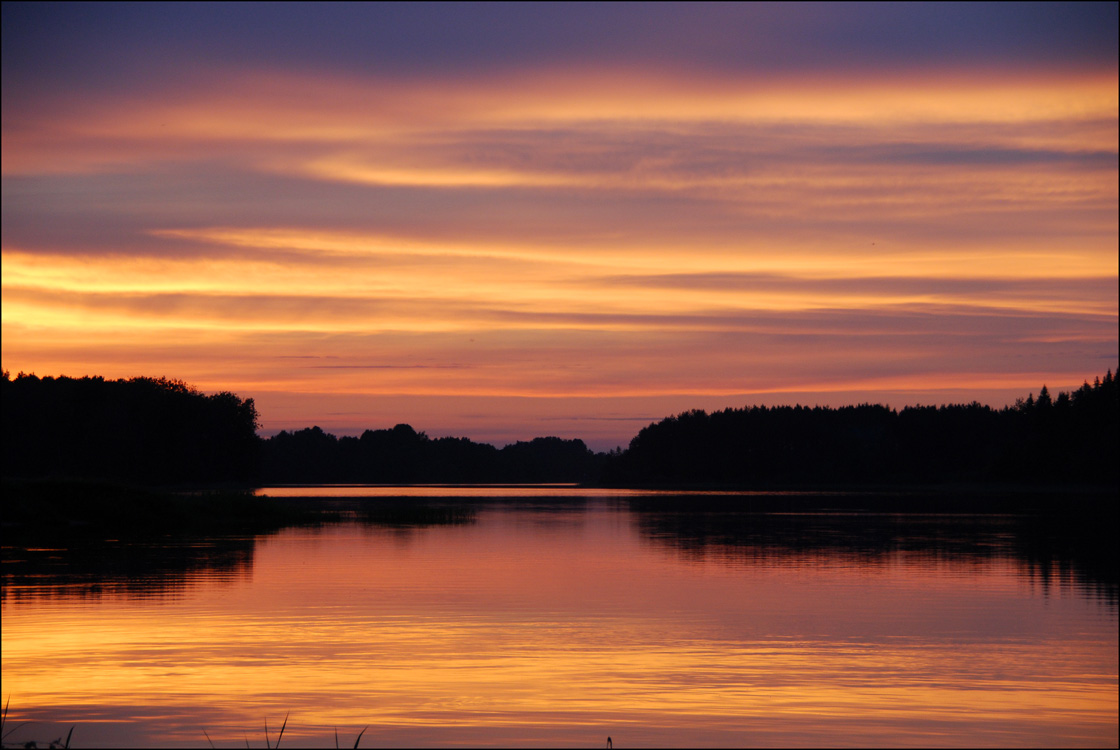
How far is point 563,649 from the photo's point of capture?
20.7 m

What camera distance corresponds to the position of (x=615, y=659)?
64.6ft

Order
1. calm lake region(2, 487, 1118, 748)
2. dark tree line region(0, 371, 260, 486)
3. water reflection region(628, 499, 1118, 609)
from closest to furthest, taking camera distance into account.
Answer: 1. calm lake region(2, 487, 1118, 748)
2. water reflection region(628, 499, 1118, 609)
3. dark tree line region(0, 371, 260, 486)

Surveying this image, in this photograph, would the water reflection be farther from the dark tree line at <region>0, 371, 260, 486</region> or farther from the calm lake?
the dark tree line at <region>0, 371, 260, 486</region>

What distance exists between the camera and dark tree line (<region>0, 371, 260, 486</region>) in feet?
443

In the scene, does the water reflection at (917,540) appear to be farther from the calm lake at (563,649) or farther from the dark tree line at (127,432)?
the dark tree line at (127,432)

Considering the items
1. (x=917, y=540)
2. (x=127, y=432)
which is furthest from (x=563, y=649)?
(x=127, y=432)

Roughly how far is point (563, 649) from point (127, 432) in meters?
128

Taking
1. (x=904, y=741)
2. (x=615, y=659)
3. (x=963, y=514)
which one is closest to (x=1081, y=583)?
(x=615, y=659)

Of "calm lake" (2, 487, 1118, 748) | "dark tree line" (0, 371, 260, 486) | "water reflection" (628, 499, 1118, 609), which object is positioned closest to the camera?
"calm lake" (2, 487, 1118, 748)

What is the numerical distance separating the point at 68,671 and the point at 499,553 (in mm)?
24763

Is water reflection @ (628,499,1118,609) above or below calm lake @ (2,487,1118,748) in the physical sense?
above

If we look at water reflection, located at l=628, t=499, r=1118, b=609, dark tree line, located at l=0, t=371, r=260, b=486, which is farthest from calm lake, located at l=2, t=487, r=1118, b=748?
dark tree line, located at l=0, t=371, r=260, b=486

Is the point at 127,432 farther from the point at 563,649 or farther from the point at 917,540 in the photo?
the point at 563,649

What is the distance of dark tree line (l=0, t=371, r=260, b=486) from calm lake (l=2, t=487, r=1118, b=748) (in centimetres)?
10139
